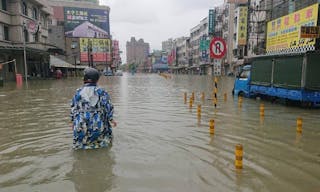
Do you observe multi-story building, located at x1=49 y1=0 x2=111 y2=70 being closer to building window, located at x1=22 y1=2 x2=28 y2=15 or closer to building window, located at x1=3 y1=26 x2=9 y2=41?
building window, located at x1=22 y1=2 x2=28 y2=15

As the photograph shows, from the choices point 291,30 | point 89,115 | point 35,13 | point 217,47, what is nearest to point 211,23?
point 35,13

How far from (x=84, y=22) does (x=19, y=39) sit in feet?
138

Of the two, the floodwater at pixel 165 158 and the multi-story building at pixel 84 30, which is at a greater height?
the multi-story building at pixel 84 30

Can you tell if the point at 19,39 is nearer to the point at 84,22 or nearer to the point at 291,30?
the point at 291,30

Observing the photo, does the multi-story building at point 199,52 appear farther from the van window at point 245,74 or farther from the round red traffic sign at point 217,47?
the round red traffic sign at point 217,47

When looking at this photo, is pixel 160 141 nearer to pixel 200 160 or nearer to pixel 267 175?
pixel 200 160

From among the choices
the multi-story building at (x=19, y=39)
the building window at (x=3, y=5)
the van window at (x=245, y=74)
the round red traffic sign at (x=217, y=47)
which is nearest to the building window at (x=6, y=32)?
the multi-story building at (x=19, y=39)

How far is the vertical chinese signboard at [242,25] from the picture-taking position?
4619 cm

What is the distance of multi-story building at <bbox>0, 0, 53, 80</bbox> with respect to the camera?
3369 centimetres

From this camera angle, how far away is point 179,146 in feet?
21.7

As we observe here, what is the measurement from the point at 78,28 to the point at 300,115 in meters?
72.8

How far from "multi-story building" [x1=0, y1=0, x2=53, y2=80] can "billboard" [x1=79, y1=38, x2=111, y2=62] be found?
32911mm

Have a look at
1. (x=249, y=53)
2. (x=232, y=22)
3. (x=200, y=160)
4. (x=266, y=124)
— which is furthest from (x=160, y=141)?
(x=232, y=22)

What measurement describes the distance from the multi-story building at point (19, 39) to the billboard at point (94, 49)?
3291 cm
